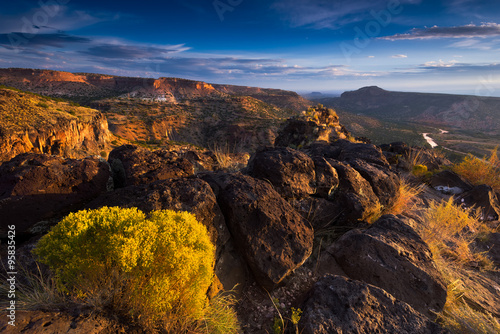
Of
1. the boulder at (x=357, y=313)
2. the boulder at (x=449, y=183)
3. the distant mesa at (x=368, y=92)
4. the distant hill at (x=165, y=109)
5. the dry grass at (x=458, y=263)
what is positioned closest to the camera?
the boulder at (x=357, y=313)

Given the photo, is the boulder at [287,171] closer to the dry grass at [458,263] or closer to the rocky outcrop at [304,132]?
the dry grass at [458,263]

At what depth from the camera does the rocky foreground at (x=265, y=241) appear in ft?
7.99

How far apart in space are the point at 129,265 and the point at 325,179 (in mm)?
4149

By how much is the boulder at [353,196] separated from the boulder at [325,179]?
→ 16cm

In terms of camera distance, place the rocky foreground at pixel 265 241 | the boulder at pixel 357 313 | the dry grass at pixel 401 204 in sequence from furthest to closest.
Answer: the dry grass at pixel 401 204 → the rocky foreground at pixel 265 241 → the boulder at pixel 357 313

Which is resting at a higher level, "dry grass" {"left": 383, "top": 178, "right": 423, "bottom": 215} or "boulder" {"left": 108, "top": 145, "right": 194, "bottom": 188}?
"boulder" {"left": 108, "top": 145, "right": 194, "bottom": 188}

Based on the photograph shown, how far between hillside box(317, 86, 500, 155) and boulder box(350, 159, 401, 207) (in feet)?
215

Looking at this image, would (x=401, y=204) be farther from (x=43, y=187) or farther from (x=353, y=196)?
(x=43, y=187)

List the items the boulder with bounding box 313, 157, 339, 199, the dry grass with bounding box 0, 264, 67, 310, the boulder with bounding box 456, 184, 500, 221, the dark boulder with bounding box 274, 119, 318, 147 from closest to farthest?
the dry grass with bounding box 0, 264, 67, 310, the boulder with bounding box 313, 157, 339, 199, the boulder with bounding box 456, 184, 500, 221, the dark boulder with bounding box 274, 119, 318, 147

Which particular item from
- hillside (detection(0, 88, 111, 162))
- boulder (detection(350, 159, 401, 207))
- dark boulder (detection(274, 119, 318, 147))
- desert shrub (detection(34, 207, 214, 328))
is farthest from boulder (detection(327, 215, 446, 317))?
dark boulder (detection(274, 119, 318, 147))

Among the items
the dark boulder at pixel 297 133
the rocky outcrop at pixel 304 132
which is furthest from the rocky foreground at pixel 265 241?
the dark boulder at pixel 297 133

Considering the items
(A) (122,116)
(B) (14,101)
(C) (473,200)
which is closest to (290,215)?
(C) (473,200)

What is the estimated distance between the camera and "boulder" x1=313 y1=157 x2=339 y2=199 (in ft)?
16.4

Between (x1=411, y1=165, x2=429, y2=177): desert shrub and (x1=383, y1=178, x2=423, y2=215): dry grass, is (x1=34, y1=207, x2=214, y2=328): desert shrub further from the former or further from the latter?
(x1=411, y1=165, x2=429, y2=177): desert shrub
